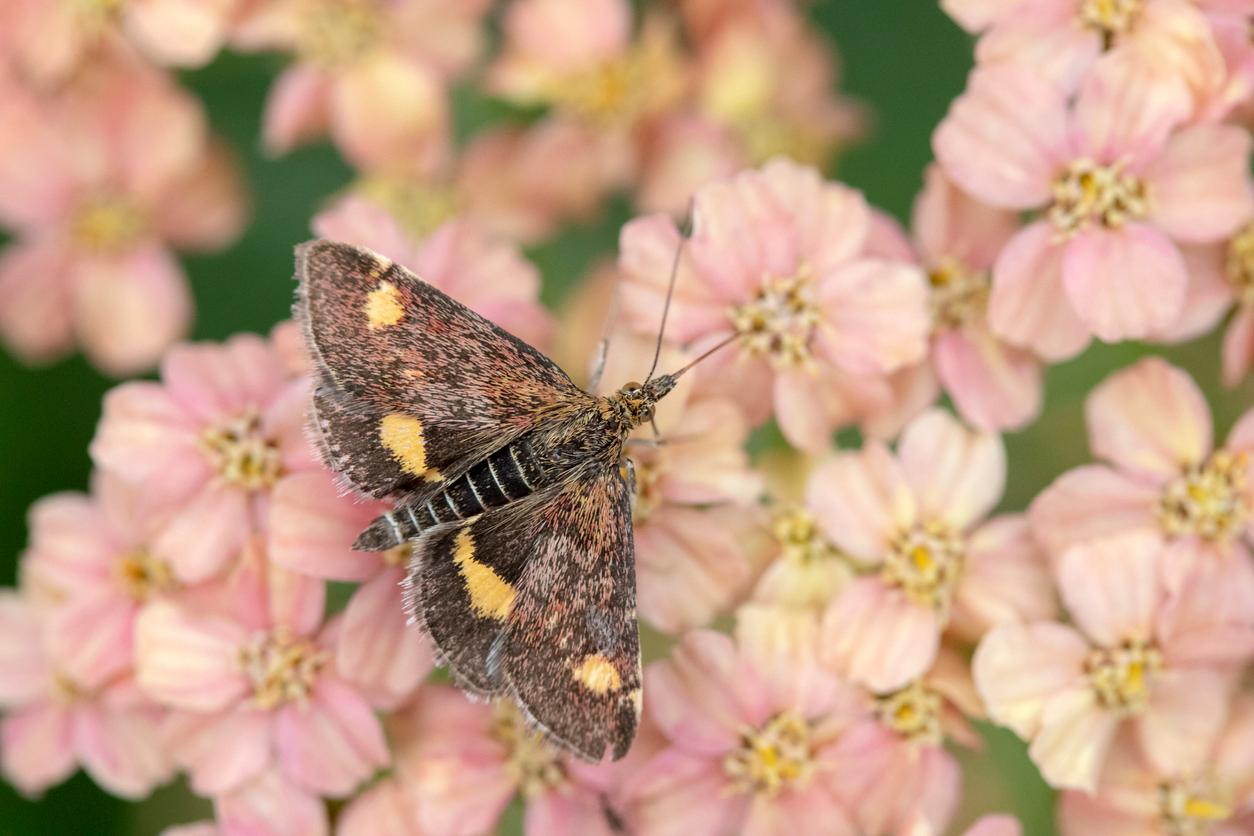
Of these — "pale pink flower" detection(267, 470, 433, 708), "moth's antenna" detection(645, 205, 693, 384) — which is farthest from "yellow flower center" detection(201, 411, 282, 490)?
"moth's antenna" detection(645, 205, 693, 384)

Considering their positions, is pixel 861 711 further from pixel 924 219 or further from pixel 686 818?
pixel 924 219

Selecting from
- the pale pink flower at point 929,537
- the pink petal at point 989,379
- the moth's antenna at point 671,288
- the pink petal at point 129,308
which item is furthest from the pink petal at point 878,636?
the pink petal at point 129,308

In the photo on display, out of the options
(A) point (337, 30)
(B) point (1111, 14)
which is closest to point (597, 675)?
(B) point (1111, 14)

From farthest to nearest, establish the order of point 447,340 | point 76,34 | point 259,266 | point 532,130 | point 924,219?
1. point 259,266
2. point 532,130
3. point 76,34
4. point 924,219
5. point 447,340

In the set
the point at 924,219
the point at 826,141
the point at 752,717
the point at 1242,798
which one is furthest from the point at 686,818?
the point at 826,141

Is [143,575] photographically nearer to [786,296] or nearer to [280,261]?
[280,261]

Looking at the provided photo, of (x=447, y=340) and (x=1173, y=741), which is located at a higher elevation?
(x=447, y=340)

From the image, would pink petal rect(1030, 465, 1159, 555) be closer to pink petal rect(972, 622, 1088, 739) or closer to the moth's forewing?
pink petal rect(972, 622, 1088, 739)

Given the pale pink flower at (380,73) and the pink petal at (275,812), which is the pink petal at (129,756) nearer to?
the pink petal at (275,812)

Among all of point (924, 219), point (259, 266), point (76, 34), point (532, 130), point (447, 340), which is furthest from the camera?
point (259, 266)
